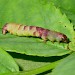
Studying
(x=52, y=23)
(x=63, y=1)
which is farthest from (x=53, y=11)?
(x=63, y=1)

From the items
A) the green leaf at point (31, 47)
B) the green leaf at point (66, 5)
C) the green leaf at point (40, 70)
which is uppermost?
the green leaf at point (66, 5)

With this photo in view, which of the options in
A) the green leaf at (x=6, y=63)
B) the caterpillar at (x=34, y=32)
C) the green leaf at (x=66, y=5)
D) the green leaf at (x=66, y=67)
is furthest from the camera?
the green leaf at (x=66, y=5)

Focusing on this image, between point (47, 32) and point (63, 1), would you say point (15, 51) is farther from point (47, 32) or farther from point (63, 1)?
point (63, 1)

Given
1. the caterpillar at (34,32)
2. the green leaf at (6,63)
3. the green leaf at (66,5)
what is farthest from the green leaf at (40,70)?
the green leaf at (66,5)

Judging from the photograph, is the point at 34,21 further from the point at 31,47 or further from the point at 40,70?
the point at 40,70

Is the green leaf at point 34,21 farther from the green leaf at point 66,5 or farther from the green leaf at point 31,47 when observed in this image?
the green leaf at point 66,5
